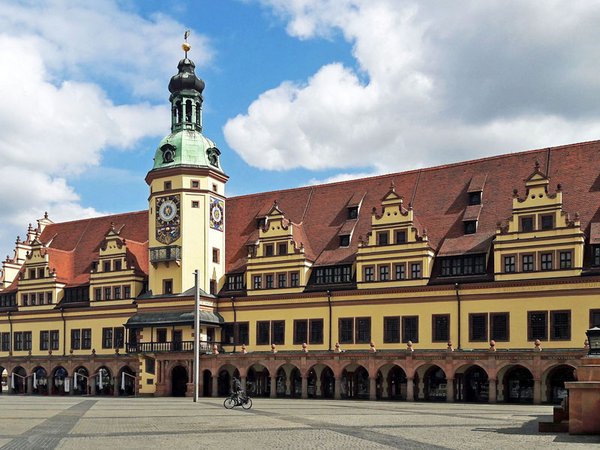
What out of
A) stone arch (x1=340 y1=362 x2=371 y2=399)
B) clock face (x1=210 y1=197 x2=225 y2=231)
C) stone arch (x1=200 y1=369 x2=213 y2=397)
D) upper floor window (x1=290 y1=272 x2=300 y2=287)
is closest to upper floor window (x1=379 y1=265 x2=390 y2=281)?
stone arch (x1=340 y1=362 x2=371 y2=399)

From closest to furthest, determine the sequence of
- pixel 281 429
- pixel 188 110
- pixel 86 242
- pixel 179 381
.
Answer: pixel 281 429 → pixel 179 381 → pixel 188 110 → pixel 86 242

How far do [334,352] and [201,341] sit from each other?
11840 millimetres

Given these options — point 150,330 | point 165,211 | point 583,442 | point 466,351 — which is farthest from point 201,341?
point 583,442

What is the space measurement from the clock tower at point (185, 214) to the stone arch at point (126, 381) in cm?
671

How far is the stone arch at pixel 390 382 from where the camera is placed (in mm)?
56500

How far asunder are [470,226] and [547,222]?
5684 millimetres

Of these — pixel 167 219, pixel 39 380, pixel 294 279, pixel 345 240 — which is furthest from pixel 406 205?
pixel 39 380

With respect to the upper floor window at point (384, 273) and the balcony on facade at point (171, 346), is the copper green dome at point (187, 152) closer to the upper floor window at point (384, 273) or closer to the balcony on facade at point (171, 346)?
the balcony on facade at point (171, 346)

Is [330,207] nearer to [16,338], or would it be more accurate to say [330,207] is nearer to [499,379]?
[499,379]

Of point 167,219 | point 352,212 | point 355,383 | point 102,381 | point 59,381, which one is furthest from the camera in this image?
point 59,381

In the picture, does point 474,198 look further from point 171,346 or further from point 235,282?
point 171,346

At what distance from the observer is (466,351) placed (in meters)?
51.5

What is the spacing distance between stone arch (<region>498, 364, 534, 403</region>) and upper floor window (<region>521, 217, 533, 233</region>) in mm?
8501

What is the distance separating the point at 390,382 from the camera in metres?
57.0
